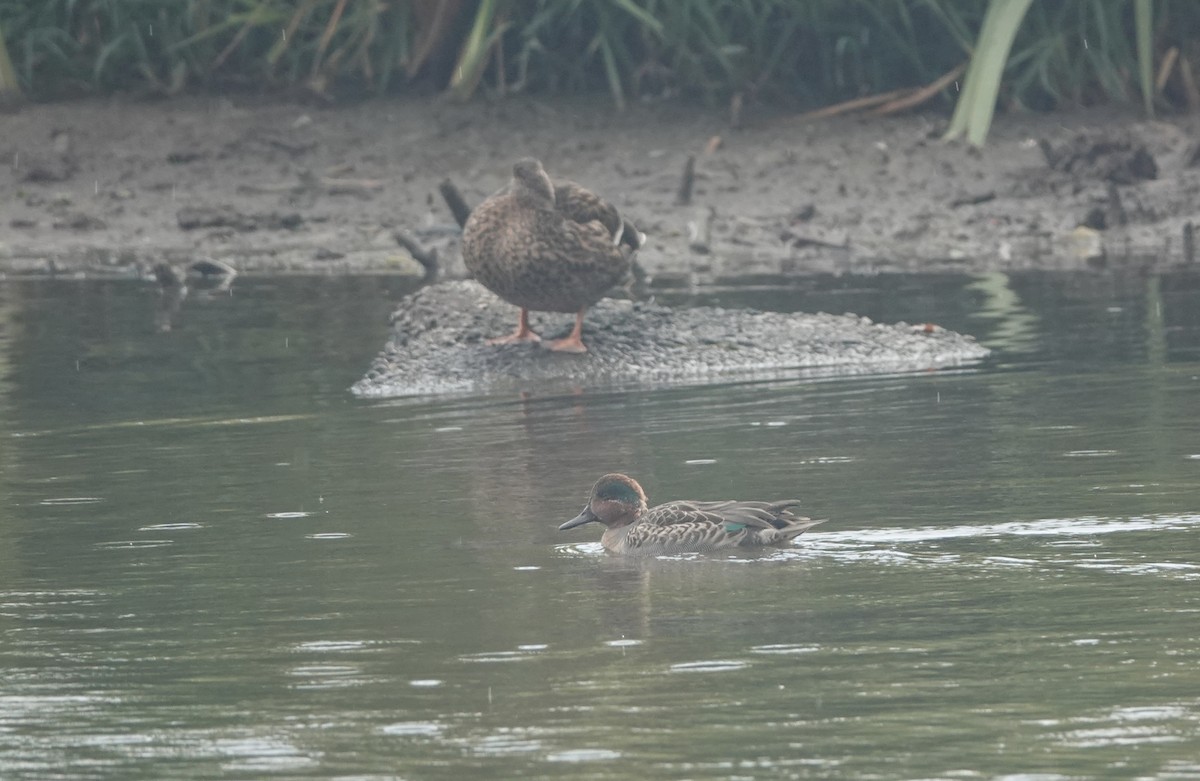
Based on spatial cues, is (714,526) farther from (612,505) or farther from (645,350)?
(645,350)

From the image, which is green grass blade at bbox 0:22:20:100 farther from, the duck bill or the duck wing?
the duck bill

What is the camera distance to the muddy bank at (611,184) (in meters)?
19.4

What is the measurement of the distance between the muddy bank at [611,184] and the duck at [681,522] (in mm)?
9018

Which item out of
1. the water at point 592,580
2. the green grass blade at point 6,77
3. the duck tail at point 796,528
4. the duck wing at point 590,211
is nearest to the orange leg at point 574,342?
the duck wing at point 590,211

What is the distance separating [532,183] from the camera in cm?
1380

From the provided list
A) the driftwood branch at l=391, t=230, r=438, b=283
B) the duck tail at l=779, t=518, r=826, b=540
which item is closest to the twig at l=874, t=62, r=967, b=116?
the driftwood branch at l=391, t=230, r=438, b=283

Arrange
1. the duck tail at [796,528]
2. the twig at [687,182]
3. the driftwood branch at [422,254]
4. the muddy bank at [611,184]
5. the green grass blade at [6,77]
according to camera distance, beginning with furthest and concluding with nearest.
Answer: the green grass blade at [6,77], the twig at [687,182], the muddy bank at [611,184], the driftwood branch at [422,254], the duck tail at [796,528]

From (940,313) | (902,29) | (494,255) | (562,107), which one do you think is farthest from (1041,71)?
(494,255)

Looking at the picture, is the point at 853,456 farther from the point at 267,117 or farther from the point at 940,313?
the point at 267,117

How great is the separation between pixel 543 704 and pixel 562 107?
16409mm

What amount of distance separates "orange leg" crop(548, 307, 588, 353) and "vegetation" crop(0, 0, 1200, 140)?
734cm

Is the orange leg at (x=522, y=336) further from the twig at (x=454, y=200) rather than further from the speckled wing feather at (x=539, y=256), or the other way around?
the twig at (x=454, y=200)

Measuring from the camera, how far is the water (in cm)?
609

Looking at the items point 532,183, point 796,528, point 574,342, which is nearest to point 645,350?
point 574,342
